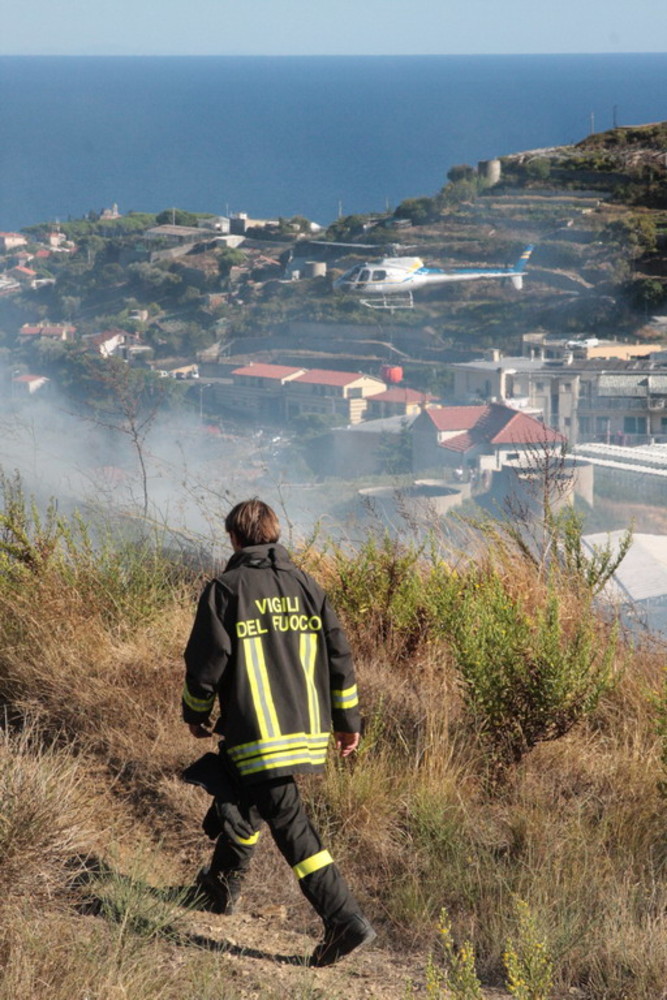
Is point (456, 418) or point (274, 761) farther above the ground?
point (274, 761)

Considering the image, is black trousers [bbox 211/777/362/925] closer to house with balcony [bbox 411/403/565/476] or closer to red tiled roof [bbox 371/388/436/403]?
house with balcony [bbox 411/403/565/476]

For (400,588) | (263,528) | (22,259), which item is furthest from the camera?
(22,259)

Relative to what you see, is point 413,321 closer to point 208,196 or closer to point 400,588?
point 400,588

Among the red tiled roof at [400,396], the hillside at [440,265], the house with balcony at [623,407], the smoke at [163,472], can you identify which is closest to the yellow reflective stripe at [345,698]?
the smoke at [163,472]

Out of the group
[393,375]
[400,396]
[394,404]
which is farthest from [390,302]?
[394,404]

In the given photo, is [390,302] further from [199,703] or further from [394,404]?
[199,703]

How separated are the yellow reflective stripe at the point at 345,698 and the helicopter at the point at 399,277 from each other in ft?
155

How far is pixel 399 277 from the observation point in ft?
163

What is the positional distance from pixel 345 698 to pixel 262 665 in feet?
0.71

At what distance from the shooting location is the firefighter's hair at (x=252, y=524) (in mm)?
2312

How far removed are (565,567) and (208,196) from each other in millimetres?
112103

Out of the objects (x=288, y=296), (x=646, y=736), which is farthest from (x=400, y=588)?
(x=288, y=296)

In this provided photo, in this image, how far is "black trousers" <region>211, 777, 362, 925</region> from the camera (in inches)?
86.4

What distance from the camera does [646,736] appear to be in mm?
2986
